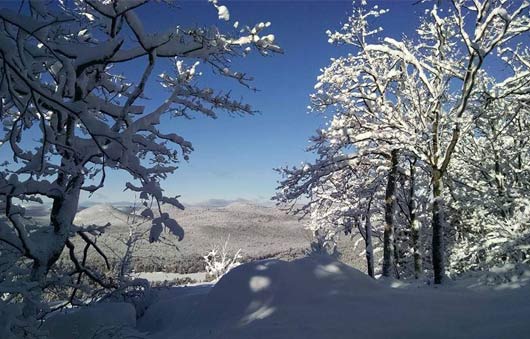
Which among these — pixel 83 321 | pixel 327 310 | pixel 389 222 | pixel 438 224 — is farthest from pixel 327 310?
pixel 389 222

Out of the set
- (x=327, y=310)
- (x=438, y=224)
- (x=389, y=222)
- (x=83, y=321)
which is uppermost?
(x=389, y=222)

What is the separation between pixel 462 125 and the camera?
866 centimetres

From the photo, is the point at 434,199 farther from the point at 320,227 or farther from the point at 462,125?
the point at 320,227

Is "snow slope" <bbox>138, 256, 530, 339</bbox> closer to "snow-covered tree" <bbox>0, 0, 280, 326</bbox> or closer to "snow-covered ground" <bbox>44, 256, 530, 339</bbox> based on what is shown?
"snow-covered ground" <bbox>44, 256, 530, 339</bbox>

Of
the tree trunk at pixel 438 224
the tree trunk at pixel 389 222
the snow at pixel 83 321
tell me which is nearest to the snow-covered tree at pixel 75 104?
the snow at pixel 83 321

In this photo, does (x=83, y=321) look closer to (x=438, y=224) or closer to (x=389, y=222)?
(x=438, y=224)

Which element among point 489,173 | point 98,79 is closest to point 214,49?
point 98,79

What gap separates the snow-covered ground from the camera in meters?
3.86

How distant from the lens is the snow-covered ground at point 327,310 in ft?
12.7

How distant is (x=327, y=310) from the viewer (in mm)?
4641

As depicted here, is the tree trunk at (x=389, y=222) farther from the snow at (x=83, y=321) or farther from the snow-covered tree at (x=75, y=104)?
the snow at (x=83, y=321)

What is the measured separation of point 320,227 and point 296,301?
48.2 feet

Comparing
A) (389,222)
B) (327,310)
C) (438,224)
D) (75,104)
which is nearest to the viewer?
(75,104)

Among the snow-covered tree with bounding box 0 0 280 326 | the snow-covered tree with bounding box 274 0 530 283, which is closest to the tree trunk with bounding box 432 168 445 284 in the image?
the snow-covered tree with bounding box 274 0 530 283
